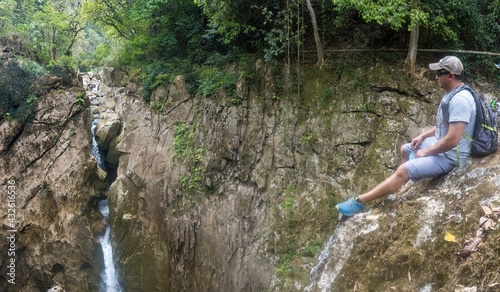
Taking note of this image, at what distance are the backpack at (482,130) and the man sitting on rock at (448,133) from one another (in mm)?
43

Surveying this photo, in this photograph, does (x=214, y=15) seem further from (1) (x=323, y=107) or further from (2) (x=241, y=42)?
(1) (x=323, y=107)

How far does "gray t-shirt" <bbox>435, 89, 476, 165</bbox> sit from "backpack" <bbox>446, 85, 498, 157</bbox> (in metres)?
0.05

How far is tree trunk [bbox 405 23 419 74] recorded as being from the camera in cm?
767

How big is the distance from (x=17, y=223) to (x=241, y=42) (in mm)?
9891

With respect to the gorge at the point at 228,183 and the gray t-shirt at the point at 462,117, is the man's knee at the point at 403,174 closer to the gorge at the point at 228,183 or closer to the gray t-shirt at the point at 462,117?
the gorge at the point at 228,183

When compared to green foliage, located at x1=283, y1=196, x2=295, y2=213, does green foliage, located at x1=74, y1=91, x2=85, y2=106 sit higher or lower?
higher

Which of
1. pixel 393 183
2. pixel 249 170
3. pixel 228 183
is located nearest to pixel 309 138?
pixel 249 170

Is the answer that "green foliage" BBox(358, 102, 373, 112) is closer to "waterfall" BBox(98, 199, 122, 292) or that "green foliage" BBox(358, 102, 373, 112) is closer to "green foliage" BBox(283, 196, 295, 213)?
"green foliage" BBox(283, 196, 295, 213)

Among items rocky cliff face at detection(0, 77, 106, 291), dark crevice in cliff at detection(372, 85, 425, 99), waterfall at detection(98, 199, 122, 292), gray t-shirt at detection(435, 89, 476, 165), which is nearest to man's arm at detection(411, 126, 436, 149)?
gray t-shirt at detection(435, 89, 476, 165)

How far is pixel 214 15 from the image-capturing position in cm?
943

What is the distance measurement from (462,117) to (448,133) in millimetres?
214

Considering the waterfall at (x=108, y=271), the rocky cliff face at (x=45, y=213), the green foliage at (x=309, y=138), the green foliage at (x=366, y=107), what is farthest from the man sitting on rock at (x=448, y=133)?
the rocky cliff face at (x=45, y=213)

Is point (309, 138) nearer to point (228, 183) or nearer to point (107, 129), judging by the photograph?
point (228, 183)

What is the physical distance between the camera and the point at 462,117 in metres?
3.48
